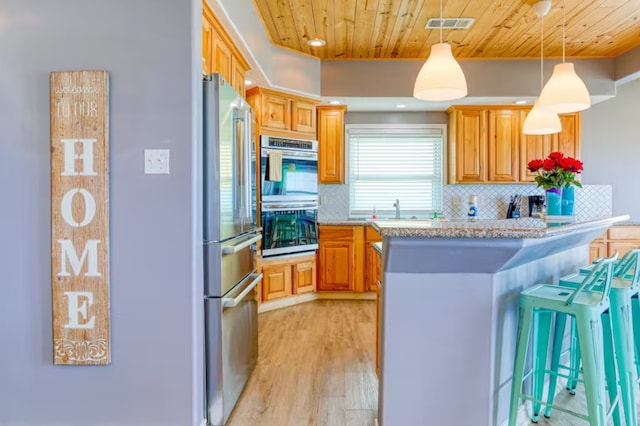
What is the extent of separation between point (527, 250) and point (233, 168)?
1530 millimetres

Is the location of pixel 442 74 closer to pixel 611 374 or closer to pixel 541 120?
pixel 541 120

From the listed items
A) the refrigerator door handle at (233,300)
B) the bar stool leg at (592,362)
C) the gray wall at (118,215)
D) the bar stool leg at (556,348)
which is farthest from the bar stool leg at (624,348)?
the gray wall at (118,215)

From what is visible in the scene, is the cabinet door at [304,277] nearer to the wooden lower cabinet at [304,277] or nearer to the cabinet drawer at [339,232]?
the wooden lower cabinet at [304,277]

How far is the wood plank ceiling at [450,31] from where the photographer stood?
3.14 metres

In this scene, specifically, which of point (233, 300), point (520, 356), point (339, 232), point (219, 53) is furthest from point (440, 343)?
point (339, 232)

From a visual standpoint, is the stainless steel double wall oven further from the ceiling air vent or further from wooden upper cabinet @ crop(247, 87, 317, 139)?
the ceiling air vent

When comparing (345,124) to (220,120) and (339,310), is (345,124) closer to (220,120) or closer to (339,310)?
(339,310)

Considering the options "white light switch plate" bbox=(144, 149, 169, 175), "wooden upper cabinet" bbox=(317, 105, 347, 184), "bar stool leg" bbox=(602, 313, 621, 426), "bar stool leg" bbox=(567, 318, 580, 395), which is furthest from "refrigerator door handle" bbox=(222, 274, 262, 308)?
"wooden upper cabinet" bbox=(317, 105, 347, 184)

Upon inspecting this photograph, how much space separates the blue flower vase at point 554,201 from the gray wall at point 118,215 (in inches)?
84.7

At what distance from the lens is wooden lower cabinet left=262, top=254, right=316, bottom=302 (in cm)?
405

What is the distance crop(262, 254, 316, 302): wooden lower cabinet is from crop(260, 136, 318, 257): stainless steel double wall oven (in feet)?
0.43

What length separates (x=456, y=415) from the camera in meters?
1.75

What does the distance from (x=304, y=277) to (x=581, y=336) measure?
3.05m

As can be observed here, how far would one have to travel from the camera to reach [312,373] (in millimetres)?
2627
